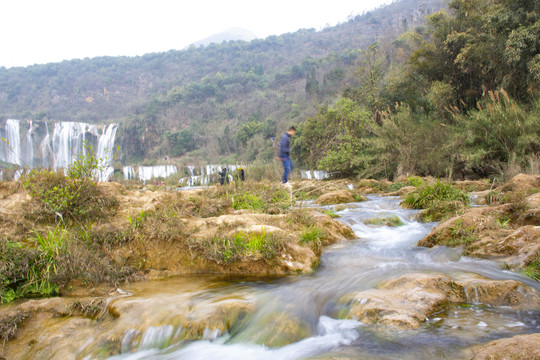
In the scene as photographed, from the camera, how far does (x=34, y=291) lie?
3.51 meters

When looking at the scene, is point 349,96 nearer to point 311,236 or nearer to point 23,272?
point 311,236

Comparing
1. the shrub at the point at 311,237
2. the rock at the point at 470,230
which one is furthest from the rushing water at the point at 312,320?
the shrub at the point at 311,237

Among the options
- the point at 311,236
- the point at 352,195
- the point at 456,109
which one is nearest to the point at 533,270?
the point at 311,236

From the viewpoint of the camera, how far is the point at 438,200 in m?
6.95

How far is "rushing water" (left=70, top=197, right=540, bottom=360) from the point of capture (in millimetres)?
2510

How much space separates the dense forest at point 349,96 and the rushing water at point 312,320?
386 centimetres

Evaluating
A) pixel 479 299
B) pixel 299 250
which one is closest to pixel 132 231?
A: pixel 299 250

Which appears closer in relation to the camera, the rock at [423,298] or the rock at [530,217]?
the rock at [423,298]

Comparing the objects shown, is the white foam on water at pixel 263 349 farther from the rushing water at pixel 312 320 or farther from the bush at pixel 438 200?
the bush at pixel 438 200

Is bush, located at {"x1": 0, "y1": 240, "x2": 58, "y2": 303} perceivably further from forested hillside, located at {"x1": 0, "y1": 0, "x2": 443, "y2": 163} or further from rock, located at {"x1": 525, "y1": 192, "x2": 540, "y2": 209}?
forested hillside, located at {"x1": 0, "y1": 0, "x2": 443, "y2": 163}

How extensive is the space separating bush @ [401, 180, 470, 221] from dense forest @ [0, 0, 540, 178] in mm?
4442

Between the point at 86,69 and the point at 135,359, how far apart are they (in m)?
118

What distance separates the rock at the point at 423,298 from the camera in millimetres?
2787

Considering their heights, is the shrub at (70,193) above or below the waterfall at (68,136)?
below
